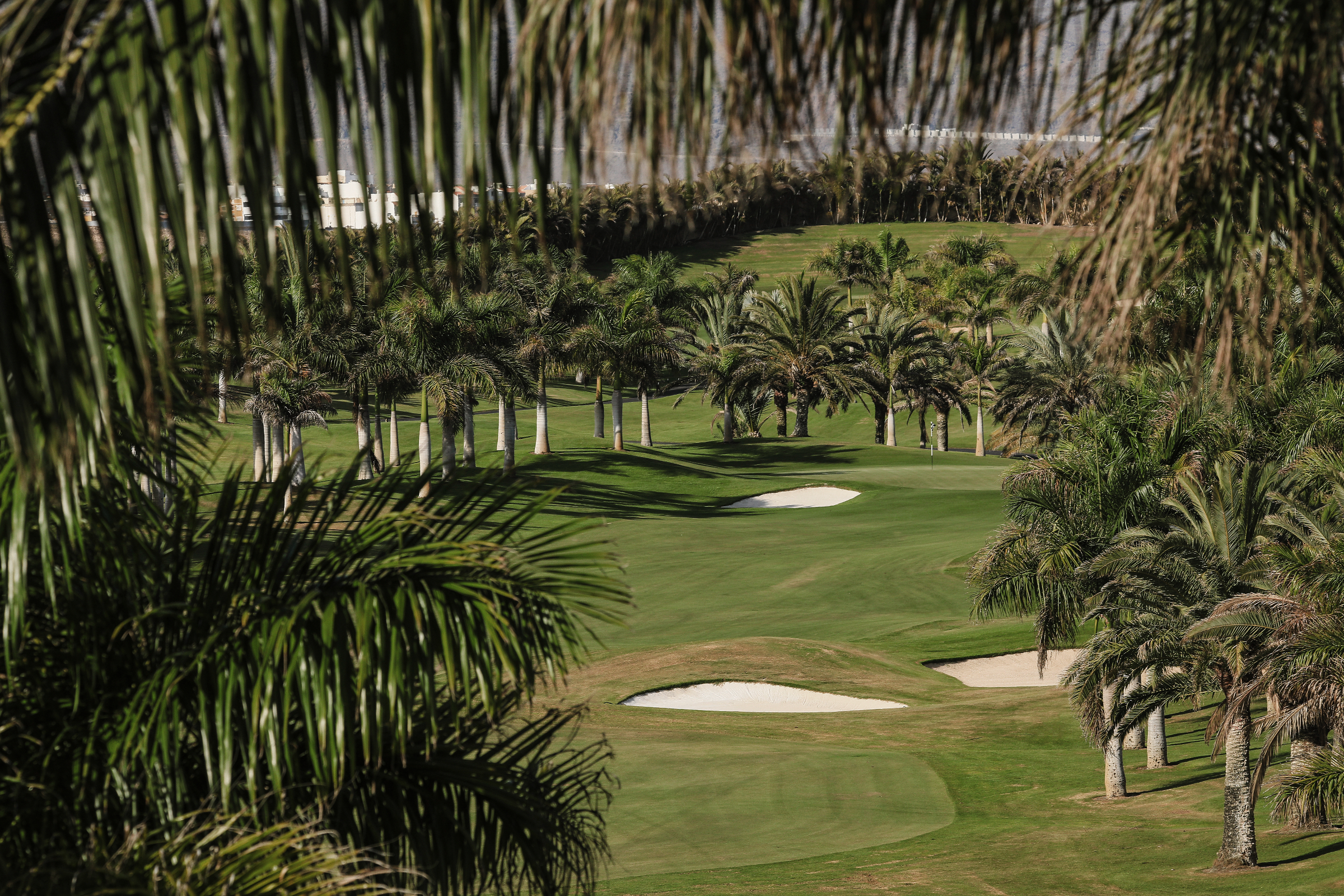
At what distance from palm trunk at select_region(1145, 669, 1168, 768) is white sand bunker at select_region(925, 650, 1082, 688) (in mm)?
5890

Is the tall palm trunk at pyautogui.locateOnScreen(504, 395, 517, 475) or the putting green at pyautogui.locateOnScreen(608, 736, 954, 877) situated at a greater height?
the tall palm trunk at pyautogui.locateOnScreen(504, 395, 517, 475)

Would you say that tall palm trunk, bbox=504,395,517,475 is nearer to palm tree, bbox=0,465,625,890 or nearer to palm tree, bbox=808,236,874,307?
palm tree, bbox=0,465,625,890

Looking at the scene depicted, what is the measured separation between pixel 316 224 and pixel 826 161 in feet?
4.19

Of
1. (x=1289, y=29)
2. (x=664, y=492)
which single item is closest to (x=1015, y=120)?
(x=1289, y=29)

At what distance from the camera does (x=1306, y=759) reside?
54.7 ft

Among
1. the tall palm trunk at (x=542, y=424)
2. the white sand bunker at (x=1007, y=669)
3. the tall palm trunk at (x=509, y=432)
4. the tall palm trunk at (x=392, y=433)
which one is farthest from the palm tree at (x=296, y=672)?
the tall palm trunk at (x=542, y=424)

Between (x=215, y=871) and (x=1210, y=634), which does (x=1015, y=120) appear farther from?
(x=1210, y=634)

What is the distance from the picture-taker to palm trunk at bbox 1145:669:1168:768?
22.7 meters

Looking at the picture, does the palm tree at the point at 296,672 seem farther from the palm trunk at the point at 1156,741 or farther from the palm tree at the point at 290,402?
the palm tree at the point at 290,402

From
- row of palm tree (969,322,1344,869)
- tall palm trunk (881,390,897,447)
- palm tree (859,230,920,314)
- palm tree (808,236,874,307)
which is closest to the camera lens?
row of palm tree (969,322,1344,869)

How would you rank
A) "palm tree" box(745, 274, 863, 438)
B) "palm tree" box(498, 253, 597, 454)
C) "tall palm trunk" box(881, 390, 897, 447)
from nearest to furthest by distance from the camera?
"palm tree" box(498, 253, 597, 454) → "palm tree" box(745, 274, 863, 438) → "tall palm trunk" box(881, 390, 897, 447)

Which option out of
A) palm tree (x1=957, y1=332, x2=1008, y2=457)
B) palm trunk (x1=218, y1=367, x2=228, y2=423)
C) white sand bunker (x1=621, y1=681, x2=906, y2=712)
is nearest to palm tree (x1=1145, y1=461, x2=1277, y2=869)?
white sand bunker (x1=621, y1=681, x2=906, y2=712)

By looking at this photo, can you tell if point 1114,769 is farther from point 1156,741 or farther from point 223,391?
point 223,391

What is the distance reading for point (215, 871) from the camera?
4.09 meters
